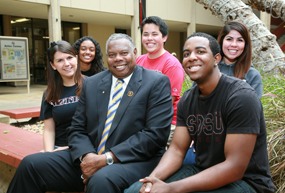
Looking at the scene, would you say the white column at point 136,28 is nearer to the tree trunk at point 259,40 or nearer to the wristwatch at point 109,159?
the tree trunk at point 259,40

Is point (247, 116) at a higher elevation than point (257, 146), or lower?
higher

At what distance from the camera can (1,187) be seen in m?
3.81

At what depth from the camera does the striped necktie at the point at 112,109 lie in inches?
101

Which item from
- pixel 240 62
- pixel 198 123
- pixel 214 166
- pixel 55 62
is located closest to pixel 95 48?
pixel 55 62

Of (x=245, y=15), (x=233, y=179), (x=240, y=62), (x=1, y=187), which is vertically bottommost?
(x=1, y=187)

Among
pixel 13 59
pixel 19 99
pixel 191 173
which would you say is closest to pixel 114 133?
pixel 191 173

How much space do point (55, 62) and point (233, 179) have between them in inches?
80.8

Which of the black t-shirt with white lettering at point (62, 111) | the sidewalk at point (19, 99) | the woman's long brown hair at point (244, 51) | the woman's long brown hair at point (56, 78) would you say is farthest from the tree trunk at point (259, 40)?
the sidewalk at point (19, 99)

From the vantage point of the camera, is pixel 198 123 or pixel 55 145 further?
pixel 55 145

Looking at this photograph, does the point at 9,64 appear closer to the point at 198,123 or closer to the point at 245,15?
the point at 245,15

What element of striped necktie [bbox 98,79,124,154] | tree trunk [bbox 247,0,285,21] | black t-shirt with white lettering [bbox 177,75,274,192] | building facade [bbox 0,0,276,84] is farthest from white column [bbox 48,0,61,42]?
black t-shirt with white lettering [bbox 177,75,274,192]

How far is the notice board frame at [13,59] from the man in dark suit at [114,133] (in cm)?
1024

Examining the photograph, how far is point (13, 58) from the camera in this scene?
1215 cm

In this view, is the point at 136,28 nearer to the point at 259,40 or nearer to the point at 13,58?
the point at 13,58
